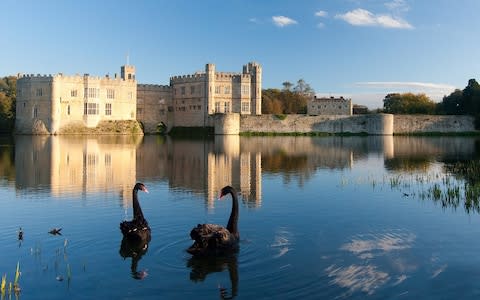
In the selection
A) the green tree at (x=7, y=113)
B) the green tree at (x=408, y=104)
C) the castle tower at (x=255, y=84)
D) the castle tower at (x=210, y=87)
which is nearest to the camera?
the green tree at (x=7, y=113)

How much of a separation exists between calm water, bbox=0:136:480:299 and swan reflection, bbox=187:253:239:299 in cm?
3

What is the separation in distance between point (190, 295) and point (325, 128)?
205 feet

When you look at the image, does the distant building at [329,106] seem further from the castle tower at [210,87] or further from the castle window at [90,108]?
the castle window at [90,108]

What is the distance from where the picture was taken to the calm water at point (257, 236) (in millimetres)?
8250

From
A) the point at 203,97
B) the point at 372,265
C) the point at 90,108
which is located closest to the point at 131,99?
the point at 90,108

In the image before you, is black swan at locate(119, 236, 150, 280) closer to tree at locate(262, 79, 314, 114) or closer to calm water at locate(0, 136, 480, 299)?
calm water at locate(0, 136, 480, 299)

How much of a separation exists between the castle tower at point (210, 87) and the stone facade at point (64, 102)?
37.6ft

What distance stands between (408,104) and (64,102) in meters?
57.3

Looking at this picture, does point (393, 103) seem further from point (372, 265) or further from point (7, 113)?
point (372, 265)

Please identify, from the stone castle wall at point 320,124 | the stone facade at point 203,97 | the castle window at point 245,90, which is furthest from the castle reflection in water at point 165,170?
the castle window at point 245,90

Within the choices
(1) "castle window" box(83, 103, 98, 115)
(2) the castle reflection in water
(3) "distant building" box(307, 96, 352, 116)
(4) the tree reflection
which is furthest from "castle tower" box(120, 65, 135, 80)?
(4) the tree reflection

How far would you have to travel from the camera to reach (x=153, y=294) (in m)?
7.87

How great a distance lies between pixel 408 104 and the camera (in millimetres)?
89375

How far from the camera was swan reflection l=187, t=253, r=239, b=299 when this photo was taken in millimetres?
8562
